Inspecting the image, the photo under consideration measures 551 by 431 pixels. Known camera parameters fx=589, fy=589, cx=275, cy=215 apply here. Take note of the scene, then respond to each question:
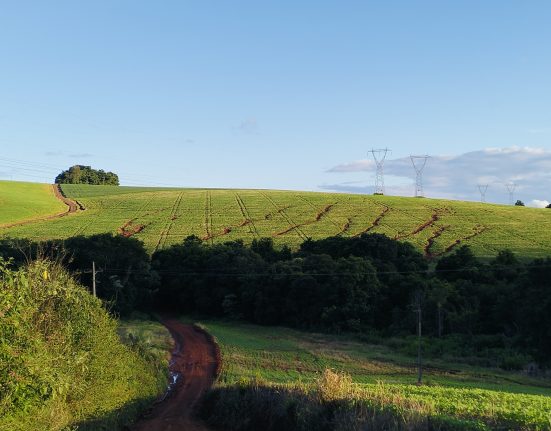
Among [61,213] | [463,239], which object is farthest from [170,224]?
[463,239]

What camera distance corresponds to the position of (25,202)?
324ft

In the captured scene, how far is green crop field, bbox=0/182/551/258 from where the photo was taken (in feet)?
261

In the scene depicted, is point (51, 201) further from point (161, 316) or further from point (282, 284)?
point (282, 284)

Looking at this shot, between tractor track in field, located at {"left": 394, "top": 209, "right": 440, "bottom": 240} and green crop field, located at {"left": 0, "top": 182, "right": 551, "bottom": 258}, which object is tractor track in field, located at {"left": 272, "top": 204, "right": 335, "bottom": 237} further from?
tractor track in field, located at {"left": 394, "top": 209, "right": 440, "bottom": 240}

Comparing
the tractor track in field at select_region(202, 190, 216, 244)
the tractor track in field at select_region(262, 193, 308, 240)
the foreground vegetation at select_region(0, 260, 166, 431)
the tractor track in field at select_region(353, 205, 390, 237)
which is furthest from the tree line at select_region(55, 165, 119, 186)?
the foreground vegetation at select_region(0, 260, 166, 431)

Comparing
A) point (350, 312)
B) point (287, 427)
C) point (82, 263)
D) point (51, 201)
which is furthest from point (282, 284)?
point (51, 201)

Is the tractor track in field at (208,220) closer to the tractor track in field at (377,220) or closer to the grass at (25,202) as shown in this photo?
the tractor track in field at (377,220)

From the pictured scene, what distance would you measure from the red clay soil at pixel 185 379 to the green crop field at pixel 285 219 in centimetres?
2656

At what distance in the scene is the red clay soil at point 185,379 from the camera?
23562 millimetres

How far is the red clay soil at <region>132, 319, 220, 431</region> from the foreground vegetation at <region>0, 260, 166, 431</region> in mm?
884

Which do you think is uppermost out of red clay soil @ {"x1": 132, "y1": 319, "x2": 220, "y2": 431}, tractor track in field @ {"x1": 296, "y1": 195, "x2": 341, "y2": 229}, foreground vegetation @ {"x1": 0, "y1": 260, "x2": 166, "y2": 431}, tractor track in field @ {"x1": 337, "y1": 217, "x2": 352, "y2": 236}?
tractor track in field @ {"x1": 296, "y1": 195, "x2": 341, "y2": 229}

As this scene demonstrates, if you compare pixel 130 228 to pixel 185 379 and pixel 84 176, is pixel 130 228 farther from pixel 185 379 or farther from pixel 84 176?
pixel 84 176

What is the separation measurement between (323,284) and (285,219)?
35561 millimetres

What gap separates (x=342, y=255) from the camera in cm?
6919
